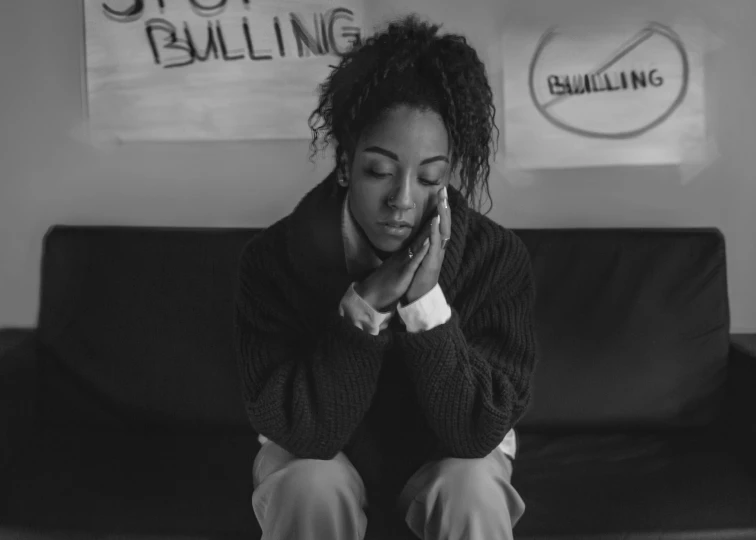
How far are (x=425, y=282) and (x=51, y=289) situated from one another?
3.30 ft

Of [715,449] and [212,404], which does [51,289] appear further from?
[715,449]

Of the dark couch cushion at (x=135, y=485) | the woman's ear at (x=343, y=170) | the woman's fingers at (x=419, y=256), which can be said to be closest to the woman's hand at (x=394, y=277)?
the woman's fingers at (x=419, y=256)

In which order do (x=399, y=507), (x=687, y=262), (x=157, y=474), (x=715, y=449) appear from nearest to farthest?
(x=399, y=507), (x=157, y=474), (x=715, y=449), (x=687, y=262)

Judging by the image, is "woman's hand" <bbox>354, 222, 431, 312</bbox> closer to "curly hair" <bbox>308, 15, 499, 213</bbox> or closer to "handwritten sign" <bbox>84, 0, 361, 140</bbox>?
"curly hair" <bbox>308, 15, 499, 213</bbox>

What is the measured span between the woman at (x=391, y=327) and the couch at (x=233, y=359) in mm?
370

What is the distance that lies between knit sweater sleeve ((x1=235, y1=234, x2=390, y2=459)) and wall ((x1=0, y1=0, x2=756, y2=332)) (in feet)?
2.49

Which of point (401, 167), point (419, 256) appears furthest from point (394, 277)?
point (401, 167)

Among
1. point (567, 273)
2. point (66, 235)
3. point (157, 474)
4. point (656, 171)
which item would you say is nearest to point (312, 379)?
point (157, 474)

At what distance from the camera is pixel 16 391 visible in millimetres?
1535

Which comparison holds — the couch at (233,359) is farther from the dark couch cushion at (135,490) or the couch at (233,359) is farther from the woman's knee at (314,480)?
the woman's knee at (314,480)

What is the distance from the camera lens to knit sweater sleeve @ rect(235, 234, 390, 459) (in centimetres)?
109

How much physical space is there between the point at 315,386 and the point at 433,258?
0.26m

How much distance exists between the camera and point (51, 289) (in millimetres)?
1676

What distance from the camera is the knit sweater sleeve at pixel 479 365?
3.54 ft
